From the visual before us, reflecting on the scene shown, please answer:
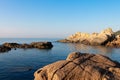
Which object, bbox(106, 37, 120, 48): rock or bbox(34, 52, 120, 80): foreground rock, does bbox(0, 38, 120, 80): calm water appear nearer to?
bbox(34, 52, 120, 80): foreground rock

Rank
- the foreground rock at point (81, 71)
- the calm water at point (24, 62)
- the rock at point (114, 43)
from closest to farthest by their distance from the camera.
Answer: the foreground rock at point (81, 71) < the calm water at point (24, 62) < the rock at point (114, 43)

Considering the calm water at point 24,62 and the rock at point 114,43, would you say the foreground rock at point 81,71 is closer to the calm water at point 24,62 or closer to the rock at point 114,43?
the calm water at point 24,62

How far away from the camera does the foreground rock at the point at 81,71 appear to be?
17.4m

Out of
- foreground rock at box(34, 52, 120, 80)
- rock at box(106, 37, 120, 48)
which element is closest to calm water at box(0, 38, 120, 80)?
foreground rock at box(34, 52, 120, 80)

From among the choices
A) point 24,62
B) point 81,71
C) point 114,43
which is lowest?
point 24,62

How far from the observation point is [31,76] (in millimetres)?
34562

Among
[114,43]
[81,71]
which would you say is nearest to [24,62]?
[81,71]

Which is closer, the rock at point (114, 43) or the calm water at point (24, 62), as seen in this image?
the calm water at point (24, 62)

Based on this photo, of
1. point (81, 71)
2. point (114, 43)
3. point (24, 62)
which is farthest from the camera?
point (114, 43)

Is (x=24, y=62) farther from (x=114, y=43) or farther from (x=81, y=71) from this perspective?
(x=114, y=43)

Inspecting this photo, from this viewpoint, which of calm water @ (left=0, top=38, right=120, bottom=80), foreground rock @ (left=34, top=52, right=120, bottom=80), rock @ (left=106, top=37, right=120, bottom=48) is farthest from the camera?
rock @ (left=106, top=37, right=120, bottom=48)

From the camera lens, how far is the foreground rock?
17391mm

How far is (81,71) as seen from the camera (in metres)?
17.9

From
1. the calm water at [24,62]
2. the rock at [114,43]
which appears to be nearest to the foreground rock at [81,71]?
the calm water at [24,62]
